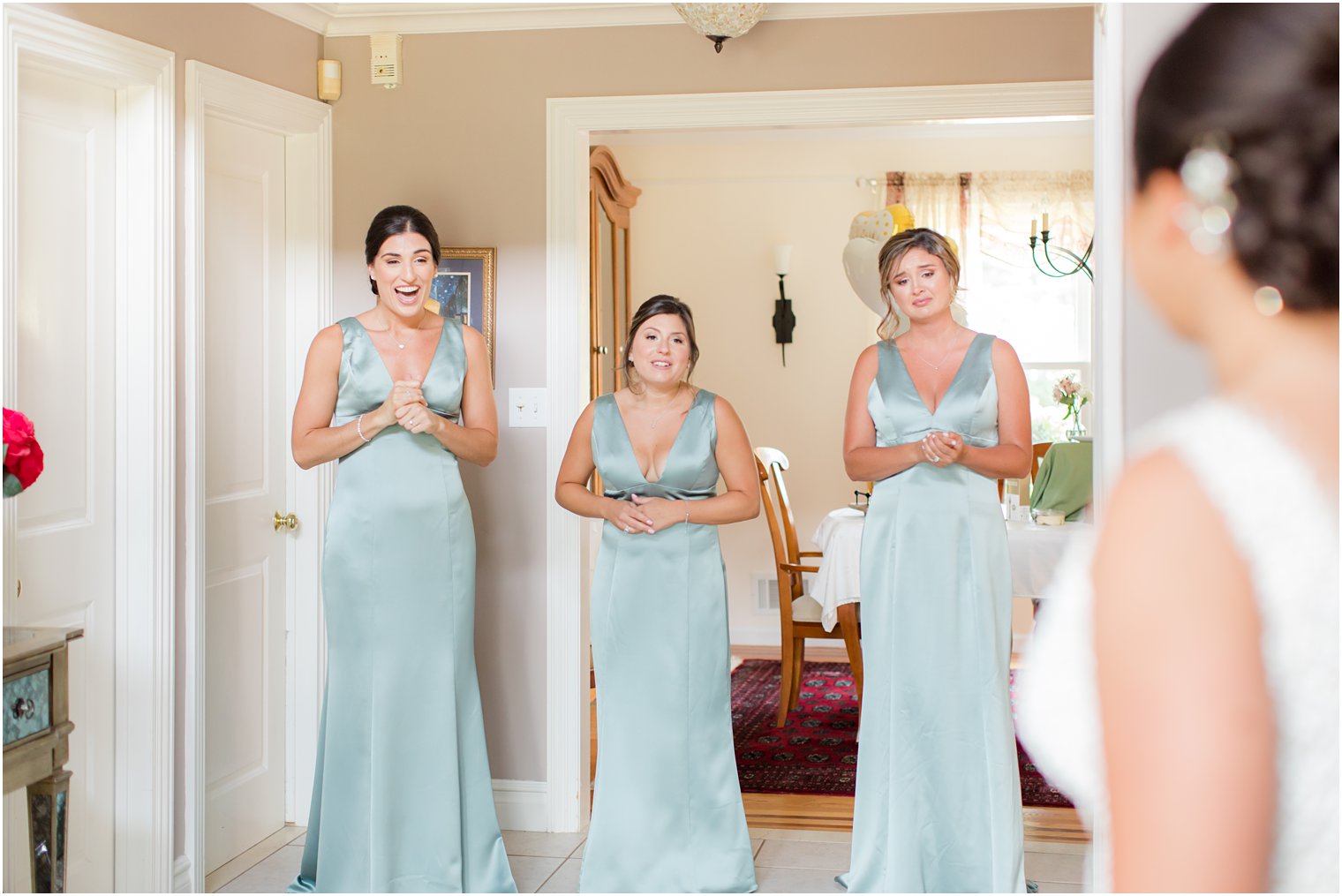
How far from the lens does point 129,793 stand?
9.60 feet

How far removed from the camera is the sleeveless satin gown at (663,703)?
3.05m

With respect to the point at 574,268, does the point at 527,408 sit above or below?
below

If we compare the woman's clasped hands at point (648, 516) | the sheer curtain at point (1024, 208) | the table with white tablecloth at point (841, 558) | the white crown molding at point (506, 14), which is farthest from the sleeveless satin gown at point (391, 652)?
the sheer curtain at point (1024, 208)

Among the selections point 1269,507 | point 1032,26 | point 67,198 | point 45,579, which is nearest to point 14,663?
point 45,579

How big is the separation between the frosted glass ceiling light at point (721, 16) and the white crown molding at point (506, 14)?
0.51ft

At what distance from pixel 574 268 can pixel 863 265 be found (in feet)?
5.87

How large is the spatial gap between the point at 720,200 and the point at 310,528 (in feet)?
12.1

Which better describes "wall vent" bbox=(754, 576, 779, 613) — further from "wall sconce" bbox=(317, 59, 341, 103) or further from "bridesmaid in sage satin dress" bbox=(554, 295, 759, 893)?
"wall sconce" bbox=(317, 59, 341, 103)

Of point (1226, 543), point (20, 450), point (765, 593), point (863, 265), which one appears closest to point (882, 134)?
point (863, 265)

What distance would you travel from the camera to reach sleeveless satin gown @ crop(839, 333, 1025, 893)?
9.47 ft

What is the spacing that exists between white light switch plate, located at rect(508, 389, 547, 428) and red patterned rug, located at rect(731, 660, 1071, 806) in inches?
53.3

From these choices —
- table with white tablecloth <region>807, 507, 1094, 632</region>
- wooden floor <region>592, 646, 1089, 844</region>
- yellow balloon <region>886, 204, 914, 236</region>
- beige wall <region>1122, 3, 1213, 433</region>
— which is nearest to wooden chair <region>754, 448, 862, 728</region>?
table with white tablecloth <region>807, 507, 1094, 632</region>

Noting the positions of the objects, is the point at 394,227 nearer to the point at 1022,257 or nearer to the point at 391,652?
the point at 391,652

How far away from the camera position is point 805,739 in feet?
15.6
